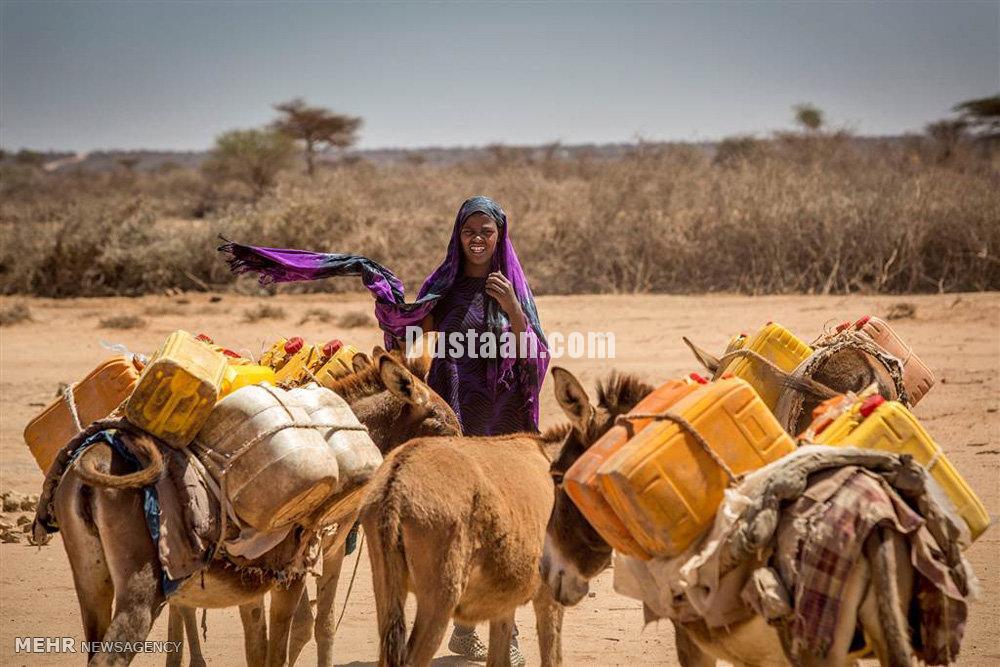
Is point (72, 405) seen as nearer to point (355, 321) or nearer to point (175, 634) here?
point (175, 634)

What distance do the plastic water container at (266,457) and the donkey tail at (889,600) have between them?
210 cm

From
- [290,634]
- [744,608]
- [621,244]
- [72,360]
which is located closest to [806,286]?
[621,244]

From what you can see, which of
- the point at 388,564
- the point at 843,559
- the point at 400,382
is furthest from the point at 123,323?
the point at 843,559

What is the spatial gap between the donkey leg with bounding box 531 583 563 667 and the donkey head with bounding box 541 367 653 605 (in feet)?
1.78

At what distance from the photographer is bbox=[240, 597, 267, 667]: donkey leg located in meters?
5.07

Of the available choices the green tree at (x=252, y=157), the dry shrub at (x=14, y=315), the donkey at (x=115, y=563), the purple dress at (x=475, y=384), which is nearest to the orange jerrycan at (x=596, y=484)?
the donkey at (x=115, y=563)

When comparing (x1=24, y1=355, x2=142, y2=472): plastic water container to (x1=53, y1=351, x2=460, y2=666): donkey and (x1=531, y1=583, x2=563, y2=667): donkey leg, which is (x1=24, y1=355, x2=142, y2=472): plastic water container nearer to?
(x1=53, y1=351, x2=460, y2=666): donkey

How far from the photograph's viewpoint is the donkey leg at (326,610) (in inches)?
220

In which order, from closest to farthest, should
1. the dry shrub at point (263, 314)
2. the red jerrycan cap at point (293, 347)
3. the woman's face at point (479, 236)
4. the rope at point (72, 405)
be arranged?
the rope at point (72, 405) < the woman's face at point (479, 236) < the red jerrycan cap at point (293, 347) < the dry shrub at point (263, 314)

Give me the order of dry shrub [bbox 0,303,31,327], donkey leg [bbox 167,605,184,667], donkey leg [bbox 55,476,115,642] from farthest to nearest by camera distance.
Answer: dry shrub [bbox 0,303,31,327] < donkey leg [bbox 167,605,184,667] < donkey leg [bbox 55,476,115,642]

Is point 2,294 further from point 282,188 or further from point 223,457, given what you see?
point 223,457

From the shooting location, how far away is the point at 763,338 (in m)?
5.70

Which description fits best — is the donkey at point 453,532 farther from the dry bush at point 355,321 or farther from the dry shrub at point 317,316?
the dry shrub at point 317,316

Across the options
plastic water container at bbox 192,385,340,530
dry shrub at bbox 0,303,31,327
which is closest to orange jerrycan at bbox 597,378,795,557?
plastic water container at bbox 192,385,340,530
